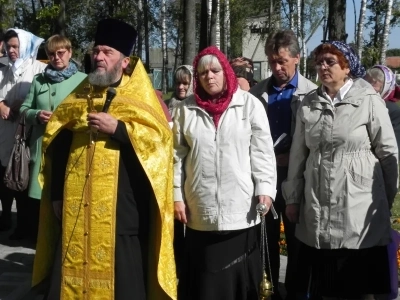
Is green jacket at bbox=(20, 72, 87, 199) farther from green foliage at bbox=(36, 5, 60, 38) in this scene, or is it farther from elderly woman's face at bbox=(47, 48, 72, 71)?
green foliage at bbox=(36, 5, 60, 38)

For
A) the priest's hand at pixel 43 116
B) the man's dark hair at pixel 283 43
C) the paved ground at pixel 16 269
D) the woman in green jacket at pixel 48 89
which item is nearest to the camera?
the man's dark hair at pixel 283 43

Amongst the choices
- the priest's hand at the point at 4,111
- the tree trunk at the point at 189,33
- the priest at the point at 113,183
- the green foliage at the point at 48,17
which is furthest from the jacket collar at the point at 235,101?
the green foliage at the point at 48,17

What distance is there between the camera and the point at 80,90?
4391 millimetres

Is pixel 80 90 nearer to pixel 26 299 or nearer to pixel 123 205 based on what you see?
pixel 123 205

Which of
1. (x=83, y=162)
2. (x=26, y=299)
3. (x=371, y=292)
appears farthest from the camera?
(x=26, y=299)

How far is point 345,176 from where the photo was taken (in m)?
4.36

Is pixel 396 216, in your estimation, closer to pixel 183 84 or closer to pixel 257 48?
pixel 183 84

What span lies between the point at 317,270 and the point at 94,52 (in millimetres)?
2025

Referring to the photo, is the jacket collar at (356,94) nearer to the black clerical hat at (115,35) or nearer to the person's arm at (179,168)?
the person's arm at (179,168)

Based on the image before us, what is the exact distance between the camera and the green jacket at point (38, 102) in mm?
5941

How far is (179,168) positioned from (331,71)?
3.74 ft

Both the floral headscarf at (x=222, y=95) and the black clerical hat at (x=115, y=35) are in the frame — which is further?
the floral headscarf at (x=222, y=95)

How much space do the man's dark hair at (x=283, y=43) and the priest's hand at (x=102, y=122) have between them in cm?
142

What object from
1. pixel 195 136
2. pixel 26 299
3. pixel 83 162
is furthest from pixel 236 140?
pixel 26 299
